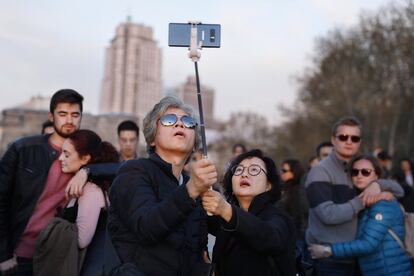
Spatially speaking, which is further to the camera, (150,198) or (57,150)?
(57,150)

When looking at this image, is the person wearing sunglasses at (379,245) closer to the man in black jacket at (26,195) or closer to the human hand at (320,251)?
the human hand at (320,251)

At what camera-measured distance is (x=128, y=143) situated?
7.20 meters

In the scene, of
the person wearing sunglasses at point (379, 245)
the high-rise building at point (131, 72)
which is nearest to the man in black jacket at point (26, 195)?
the person wearing sunglasses at point (379, 245)

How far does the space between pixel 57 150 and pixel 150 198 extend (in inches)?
78.7

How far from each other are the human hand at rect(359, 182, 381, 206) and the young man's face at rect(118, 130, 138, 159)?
3043 mm

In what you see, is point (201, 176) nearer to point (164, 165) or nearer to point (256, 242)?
point (164, 165)

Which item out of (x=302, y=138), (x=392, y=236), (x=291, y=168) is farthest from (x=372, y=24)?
(x=392, y=236)

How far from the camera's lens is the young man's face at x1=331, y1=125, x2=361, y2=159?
5637mm

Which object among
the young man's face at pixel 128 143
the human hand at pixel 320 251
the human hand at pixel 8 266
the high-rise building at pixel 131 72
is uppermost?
the high-rise building at pixel 131 72

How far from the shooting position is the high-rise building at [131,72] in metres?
120

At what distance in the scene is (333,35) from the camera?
105 feet

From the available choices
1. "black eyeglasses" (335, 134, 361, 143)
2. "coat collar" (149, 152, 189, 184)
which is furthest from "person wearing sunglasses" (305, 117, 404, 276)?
"coat collar" (149, 152, 189, 184)

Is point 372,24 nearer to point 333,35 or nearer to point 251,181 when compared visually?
point 333,35

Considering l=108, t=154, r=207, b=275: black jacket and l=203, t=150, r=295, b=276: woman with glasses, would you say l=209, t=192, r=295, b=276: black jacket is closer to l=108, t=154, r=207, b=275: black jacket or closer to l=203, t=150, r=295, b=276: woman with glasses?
l=203, t=150, r=295, b=276: woman with glasses
